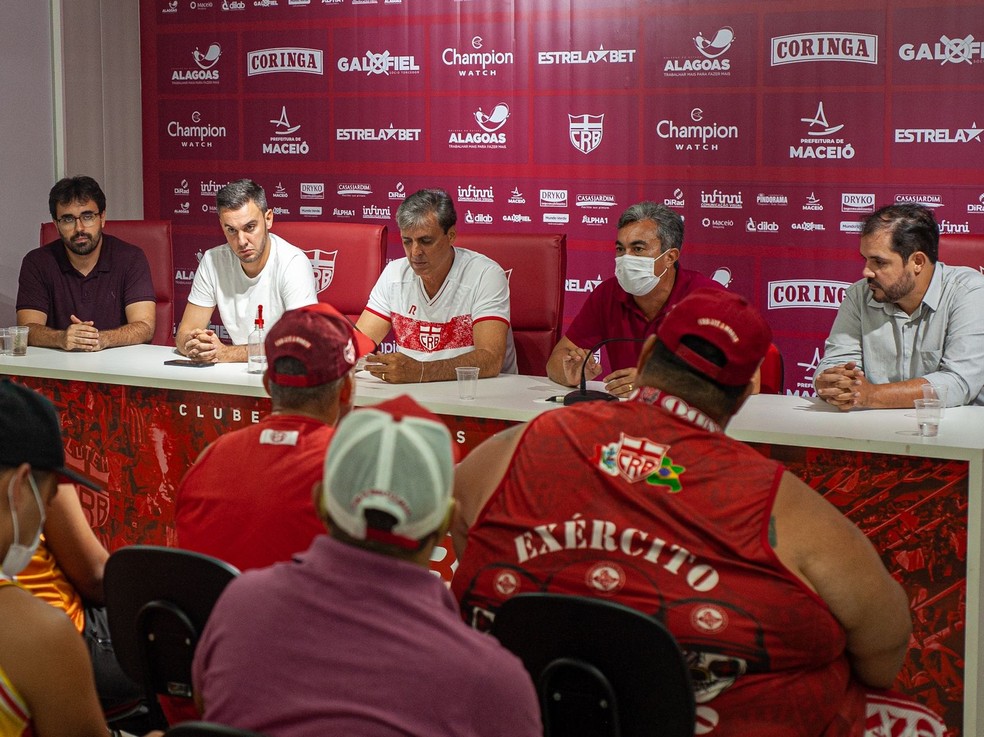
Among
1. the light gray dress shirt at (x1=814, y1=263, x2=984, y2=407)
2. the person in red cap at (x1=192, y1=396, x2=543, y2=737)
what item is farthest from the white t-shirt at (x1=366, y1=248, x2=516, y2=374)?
the person in red cap at (x1=192, y1=396, x2=543, y2=737)

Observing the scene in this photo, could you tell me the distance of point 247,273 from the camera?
3.91 meters

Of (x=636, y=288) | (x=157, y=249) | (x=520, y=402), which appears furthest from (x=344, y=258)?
(x=520, y=402)

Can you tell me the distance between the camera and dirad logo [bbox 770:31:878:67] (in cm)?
430

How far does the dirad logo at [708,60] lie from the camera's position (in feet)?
14.8

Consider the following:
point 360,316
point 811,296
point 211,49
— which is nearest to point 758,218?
point 811,296

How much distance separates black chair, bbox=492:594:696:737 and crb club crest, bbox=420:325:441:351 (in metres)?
2.19

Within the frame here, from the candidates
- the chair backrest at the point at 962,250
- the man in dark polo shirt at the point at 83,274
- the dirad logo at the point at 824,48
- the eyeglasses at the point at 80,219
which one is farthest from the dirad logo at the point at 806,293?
the eyeglasses at the point at 80,219

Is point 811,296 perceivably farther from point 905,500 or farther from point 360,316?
point 905,500

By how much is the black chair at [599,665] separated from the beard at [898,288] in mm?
1825

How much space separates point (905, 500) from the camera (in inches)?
87.5

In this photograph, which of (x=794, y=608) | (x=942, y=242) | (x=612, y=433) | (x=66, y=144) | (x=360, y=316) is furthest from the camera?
(x=66, y=144)

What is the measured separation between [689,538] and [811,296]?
3265 mm

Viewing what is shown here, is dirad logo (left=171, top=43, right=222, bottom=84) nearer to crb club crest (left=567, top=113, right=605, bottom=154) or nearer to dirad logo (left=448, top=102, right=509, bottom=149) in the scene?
dirad logo (left=448, top=102, right=509, bottom=149)

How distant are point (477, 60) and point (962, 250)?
2577mm
